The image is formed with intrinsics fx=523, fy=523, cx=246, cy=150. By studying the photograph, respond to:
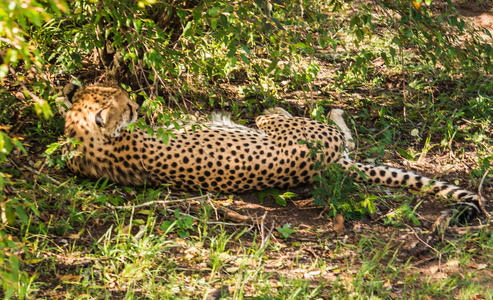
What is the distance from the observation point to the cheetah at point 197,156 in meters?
4.04

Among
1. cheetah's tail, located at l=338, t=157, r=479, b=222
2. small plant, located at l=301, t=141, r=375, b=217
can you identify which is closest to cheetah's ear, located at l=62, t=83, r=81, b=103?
small plant, located at l=301, t=141, r=375, b=217

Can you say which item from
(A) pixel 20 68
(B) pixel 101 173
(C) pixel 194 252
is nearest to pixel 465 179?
(C) pixel 194 252

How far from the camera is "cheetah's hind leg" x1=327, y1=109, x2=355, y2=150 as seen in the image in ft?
16.1

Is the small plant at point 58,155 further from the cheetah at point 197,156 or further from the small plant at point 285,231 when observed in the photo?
the small plant at point 285,231

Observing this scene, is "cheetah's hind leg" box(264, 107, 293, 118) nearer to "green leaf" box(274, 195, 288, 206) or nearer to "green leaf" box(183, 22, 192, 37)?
"green leaf" box(274, 195, 288, 206)

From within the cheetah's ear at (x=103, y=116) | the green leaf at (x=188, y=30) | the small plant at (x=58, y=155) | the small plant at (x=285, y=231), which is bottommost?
the small plant at (x=285, y=231)

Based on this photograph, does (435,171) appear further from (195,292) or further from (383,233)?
(195,292)

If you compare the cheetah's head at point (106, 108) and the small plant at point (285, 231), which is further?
the cheetah's head at point (106, 108)

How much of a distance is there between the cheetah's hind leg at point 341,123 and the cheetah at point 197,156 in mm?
399

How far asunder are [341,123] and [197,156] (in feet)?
5.63

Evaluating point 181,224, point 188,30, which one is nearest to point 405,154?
point 181,224

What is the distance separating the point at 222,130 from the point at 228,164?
485 millimetres

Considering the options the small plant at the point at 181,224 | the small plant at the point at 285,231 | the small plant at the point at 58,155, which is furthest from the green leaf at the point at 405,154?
the small plant at the point at 58,155

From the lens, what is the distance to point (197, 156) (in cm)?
415
